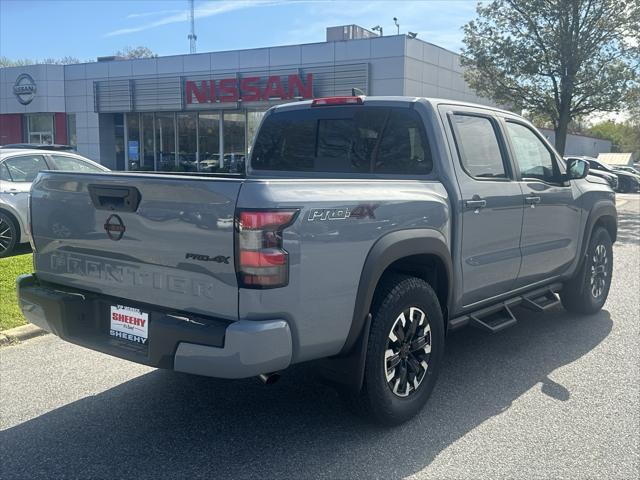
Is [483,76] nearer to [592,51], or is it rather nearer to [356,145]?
[592,51]

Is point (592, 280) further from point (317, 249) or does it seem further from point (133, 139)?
point (133, 139)

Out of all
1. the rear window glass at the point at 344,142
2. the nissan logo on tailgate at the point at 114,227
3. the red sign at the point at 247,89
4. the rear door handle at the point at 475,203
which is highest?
the red sign at the point at 247,89

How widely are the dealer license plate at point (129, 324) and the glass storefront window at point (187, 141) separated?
81.0 feet

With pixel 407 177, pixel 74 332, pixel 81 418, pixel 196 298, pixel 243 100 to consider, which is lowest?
pixel 81 418

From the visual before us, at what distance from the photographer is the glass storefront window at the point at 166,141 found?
28297 mm

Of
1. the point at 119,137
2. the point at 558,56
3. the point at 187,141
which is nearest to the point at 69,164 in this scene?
the point at 558,56

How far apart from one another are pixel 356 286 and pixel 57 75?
31.4 meters

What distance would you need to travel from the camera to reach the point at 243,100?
82.3ft

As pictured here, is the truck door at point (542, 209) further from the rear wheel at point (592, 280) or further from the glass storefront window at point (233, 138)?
the glass storefront window at point (233, 138)

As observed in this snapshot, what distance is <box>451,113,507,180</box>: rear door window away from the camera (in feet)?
14.2


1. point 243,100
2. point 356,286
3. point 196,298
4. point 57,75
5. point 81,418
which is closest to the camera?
point 196,298

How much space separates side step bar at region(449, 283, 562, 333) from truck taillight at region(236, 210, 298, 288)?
1.80 metres

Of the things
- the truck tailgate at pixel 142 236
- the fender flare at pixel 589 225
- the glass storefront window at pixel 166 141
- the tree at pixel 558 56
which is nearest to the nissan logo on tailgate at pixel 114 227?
the truck tailgate at pixel 142 236

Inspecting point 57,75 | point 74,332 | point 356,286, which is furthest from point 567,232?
point 57,75
